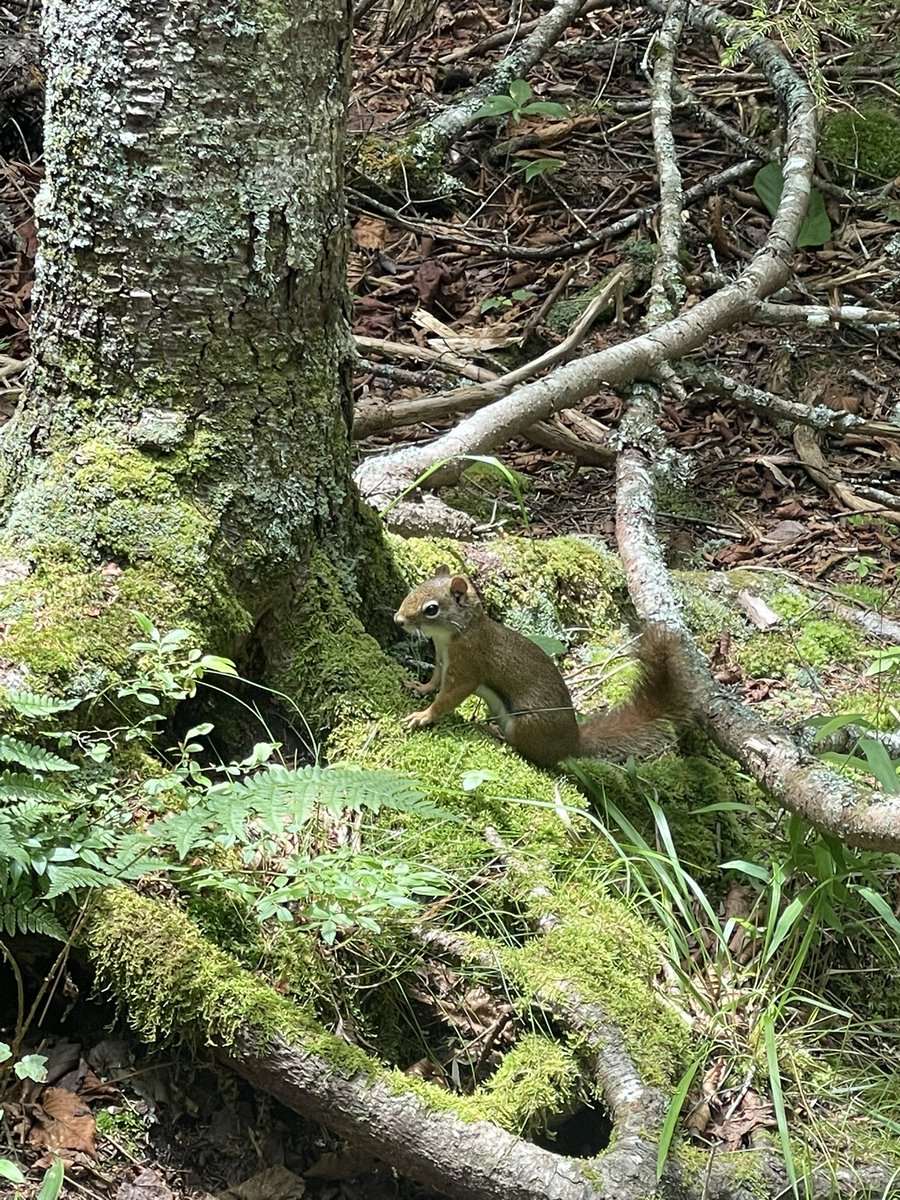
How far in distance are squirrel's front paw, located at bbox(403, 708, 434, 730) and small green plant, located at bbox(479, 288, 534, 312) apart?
3.13 m

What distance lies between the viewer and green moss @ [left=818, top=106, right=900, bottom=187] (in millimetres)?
A: 6246

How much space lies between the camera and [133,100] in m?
2.58

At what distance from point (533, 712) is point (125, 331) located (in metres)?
1.42

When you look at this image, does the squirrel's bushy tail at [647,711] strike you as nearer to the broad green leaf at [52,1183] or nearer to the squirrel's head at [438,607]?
the squirrel's head at [438,607]

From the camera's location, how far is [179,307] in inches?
106

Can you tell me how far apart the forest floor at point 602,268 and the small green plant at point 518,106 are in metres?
0.11

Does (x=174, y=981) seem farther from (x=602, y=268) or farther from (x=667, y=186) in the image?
(x=602, y=268)

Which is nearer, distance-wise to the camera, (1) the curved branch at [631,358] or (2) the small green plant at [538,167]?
(1) the curved branch at [631,358]

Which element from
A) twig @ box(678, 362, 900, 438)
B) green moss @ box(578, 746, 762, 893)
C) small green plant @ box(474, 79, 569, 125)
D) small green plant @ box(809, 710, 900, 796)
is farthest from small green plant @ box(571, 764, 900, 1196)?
small green plant @ box(474, 79, 569, 125)

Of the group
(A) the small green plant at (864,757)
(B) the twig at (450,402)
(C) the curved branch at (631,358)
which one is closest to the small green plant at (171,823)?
(A) the small green plant at (864,757)

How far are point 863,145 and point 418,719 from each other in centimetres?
473

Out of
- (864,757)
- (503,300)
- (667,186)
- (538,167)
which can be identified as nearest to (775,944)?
(864,757)

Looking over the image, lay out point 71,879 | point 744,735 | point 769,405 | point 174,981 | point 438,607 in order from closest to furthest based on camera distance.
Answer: point 71,879, point 174,981, point 744,735, point 438,607, point 769,405

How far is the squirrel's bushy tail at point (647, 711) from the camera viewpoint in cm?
324
